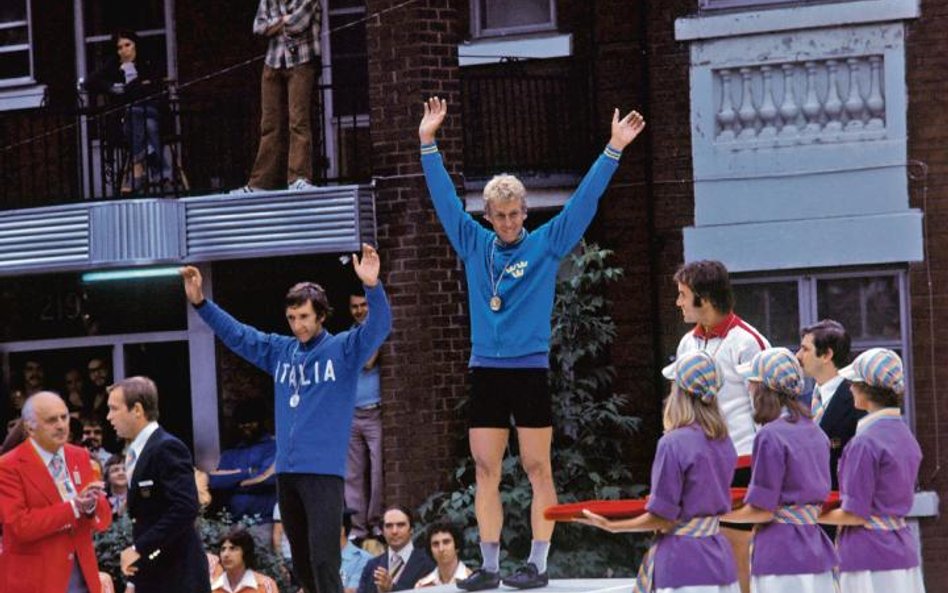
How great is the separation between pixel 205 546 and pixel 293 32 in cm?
425

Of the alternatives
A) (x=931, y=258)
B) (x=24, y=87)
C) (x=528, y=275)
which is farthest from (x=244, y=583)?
(x=24, y=87)

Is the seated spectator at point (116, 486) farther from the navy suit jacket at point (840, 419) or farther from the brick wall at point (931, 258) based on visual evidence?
the navy suit jacket at point (840, 419)

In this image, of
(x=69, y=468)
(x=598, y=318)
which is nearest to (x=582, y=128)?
(x=598, y=318)

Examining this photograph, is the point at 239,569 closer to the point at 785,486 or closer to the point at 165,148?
the point at 165,148

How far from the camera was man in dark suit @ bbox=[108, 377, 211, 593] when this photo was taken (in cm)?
1030

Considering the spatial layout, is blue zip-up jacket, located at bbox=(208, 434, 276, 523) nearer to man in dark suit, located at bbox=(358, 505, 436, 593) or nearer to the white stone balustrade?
man in dark suit, located at bbox=(358, 505, 436, 593)

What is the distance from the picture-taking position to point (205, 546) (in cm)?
1605

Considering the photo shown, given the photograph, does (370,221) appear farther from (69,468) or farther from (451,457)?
(69,468)

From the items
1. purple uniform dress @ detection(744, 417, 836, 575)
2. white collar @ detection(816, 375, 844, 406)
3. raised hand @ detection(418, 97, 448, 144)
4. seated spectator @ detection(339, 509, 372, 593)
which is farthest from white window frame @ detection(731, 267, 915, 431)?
purple uniform dress @ detection(744, 417, 836, 575)

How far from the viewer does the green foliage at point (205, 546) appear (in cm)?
1609

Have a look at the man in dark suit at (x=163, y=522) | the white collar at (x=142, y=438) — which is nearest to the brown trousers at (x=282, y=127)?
the white collar at (x=142, y=438)

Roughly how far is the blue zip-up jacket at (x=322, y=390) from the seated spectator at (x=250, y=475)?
597 cm

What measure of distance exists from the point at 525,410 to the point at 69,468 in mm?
2887

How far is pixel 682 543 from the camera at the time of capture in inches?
355
